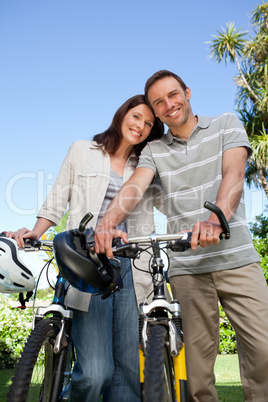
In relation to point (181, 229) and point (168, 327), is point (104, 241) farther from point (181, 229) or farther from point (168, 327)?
point (181, 229)

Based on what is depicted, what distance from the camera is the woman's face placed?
111 inches

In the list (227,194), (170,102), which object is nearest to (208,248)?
(227,194)

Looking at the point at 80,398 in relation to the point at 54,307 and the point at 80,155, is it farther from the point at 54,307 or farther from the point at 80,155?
the point at 80,155

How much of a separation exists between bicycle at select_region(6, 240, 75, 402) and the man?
507mm

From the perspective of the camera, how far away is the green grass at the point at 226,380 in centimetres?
491

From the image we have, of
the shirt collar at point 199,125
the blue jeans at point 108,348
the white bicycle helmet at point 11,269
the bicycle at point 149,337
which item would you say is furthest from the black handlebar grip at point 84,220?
the shirt collar at point 199,125

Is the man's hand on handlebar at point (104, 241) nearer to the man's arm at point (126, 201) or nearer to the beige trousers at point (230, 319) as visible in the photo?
the man's arm at point (126, 201)

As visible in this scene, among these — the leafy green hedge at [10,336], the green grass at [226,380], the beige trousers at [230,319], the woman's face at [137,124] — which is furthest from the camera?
the leafy green hedge at [10,336]

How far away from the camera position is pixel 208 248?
2326 millimetres

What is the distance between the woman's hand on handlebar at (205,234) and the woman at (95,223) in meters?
0.91

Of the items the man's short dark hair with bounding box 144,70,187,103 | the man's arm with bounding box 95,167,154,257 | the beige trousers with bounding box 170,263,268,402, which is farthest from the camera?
the man's short dark hair with bounding box 144,70,187,103

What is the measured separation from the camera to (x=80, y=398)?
7.52 feet

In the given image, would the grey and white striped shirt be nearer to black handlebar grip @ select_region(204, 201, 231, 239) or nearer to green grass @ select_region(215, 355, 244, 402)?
black handlebar grip @ select_region(204, 201, 231, 239)

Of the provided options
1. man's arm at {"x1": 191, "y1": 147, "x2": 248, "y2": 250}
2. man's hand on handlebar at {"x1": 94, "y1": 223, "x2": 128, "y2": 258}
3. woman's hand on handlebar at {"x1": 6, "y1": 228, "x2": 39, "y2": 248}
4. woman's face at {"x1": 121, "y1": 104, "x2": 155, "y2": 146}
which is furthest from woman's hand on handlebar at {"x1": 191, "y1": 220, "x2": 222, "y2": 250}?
woman's face at {"x1": 121, "y1": 104, "x2": 155, "y2": 146}
